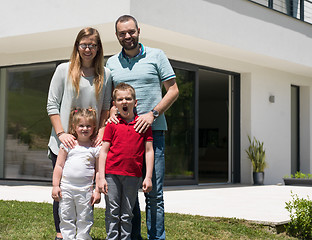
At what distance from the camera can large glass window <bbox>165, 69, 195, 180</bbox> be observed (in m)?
10.4

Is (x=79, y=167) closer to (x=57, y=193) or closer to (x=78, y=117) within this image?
(x=57, y=193)

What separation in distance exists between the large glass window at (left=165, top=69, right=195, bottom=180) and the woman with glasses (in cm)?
641

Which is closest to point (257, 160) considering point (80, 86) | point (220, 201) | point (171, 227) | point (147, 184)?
point (220, 201)

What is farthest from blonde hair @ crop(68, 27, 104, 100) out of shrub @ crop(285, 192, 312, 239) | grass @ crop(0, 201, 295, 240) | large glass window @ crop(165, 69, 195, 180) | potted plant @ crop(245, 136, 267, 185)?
potted plant @ crop(245, 136, 267, 185)

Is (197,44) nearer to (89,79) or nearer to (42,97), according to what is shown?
(42,97)

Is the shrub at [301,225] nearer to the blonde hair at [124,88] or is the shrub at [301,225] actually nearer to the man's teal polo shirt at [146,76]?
the man's teal polo shirt at [146,76]

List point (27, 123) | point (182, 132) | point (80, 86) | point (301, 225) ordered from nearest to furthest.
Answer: point (80, 86) → point (301, 225) → point (182, 132) → point (27, 123)

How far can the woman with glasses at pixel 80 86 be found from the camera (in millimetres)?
3812

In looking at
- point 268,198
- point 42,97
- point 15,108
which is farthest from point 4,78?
point 268,198

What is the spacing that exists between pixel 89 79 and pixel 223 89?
530 inches

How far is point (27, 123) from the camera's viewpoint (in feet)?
36.2

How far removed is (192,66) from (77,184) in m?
7.37

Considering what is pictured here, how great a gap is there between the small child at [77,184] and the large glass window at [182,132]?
652 cm

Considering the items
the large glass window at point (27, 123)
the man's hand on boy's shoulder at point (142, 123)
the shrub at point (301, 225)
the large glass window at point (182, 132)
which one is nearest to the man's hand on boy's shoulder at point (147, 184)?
the man's hand on boy's shoulder at point (142, 123)
